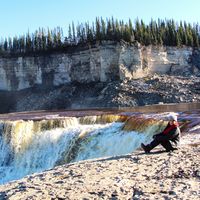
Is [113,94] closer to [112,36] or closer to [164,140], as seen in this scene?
[112,36]

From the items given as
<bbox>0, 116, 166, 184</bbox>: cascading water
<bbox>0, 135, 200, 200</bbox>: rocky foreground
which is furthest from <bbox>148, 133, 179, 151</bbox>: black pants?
<bbox>0, 116, 166, 184</bbox>: cascading water

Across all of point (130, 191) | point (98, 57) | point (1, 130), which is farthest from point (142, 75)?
point (130, 191)

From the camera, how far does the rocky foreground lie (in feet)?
38.9

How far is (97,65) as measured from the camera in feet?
284

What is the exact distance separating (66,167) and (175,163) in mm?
4363

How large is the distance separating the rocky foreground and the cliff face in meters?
66.5

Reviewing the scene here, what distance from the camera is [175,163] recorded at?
14867 mm

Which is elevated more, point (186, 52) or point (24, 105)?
point (186, 52)

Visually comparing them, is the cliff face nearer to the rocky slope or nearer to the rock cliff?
the rock cliff

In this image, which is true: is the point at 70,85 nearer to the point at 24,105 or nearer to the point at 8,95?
the point at 24,105

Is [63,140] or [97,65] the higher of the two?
[97,65]

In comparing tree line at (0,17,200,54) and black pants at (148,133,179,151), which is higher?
tree line at (0,17,200,54)

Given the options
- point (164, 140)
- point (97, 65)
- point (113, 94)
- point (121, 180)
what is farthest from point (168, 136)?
point (97, 65)

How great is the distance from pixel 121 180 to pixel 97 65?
74127mm
